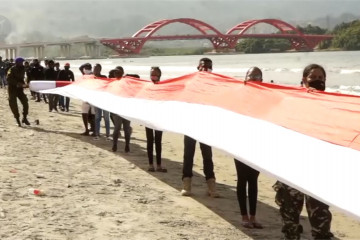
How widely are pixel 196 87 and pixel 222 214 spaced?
1.66 m

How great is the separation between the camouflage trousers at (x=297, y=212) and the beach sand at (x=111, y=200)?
906 millimetres

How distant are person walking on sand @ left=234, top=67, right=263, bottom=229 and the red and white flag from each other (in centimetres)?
17

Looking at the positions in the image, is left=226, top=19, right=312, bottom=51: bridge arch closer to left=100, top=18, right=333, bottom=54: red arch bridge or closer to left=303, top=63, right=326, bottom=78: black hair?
left=100, top=18, right=333, bottom=54: red arch bridge

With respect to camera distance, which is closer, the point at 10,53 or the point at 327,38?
the point at 10,53

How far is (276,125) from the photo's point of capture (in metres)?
4.23

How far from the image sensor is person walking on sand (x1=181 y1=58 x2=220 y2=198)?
232 inches

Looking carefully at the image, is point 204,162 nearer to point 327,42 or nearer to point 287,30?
point 287,30

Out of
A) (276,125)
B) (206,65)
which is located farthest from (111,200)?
(276,125)

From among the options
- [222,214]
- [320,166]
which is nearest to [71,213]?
[222,214]

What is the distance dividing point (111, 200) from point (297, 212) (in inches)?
97.5

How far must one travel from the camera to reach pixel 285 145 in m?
3.95

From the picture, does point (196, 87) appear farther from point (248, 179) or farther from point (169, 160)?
point (169, 160)

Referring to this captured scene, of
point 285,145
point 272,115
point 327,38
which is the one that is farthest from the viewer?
point 327,38

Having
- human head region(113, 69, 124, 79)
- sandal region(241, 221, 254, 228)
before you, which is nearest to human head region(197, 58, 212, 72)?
sandal region(241, 221, 254, 228)
